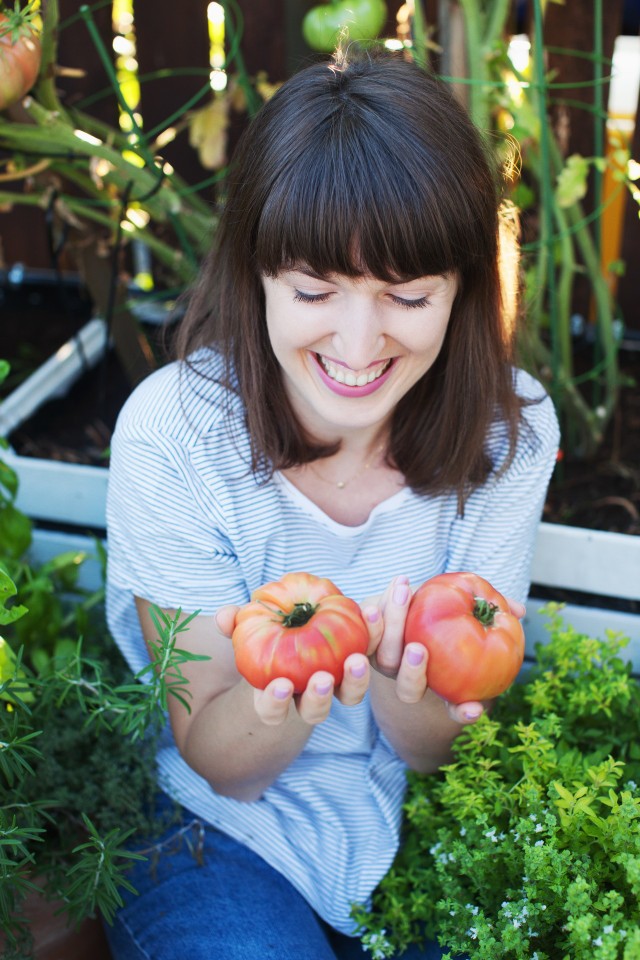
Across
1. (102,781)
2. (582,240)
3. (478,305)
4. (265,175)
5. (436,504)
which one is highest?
(265,175)

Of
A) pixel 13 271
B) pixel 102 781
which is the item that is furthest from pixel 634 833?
pixel 13 271

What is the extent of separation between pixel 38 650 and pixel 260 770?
49cm

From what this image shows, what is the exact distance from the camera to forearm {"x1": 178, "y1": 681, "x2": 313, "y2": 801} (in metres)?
1.32

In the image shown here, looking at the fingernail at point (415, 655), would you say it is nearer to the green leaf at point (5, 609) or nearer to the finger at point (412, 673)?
the finger at point (412, 673)

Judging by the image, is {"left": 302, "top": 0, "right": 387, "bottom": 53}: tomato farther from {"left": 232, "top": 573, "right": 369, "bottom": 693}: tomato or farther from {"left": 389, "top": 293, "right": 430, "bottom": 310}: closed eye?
{"left": 232, "top": 573, "right": 369, "bottom": 693}: tomato

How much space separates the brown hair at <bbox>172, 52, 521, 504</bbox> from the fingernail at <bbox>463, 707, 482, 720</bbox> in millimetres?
373

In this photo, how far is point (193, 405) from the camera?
1439 millimetres

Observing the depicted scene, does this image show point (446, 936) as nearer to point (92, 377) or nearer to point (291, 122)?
point (291, 122)

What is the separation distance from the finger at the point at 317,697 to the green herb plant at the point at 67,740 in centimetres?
15

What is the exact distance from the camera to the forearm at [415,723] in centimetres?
137

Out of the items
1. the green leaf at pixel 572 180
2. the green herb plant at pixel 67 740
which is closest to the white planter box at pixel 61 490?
the green herb plant at pixel 67 740

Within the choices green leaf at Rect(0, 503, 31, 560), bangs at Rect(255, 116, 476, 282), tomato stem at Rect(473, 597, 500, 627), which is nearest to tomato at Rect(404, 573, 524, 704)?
tomato stem at Rect(473, 597, 500, 627)

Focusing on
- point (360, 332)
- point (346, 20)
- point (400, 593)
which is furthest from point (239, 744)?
point (346, 20)

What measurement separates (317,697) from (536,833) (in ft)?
1.06
